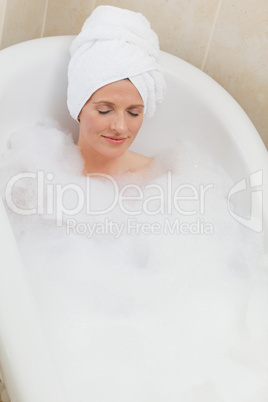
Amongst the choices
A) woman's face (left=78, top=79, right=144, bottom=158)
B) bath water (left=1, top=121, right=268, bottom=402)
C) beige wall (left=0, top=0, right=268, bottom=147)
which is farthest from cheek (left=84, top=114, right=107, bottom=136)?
beige wall (left=0, top=0, right=268, bottom=147)

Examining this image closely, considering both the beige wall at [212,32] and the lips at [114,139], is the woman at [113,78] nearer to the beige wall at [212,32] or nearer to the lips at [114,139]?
the lips at [114,139]

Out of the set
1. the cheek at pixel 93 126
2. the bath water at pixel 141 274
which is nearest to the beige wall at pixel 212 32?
the bath water at pixel 141 274

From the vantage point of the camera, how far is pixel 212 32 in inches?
72.6

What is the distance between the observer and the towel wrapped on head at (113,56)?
150 cm

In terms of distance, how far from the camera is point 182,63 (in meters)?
1.78

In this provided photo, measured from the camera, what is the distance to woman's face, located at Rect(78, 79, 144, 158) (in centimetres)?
151

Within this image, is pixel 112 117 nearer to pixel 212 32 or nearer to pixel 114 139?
pixel 114 139

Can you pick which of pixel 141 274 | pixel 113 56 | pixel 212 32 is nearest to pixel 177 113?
pixel 212 32

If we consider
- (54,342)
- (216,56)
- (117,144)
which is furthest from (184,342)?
(216,56)

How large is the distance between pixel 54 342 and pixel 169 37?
1067mm

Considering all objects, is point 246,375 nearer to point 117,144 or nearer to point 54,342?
point 54,342

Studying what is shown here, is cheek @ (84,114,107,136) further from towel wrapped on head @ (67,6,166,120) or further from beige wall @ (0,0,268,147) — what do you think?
beige wall @ (0,0,268,147)

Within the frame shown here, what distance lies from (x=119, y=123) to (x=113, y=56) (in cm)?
16

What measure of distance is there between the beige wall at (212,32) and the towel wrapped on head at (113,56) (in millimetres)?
313
